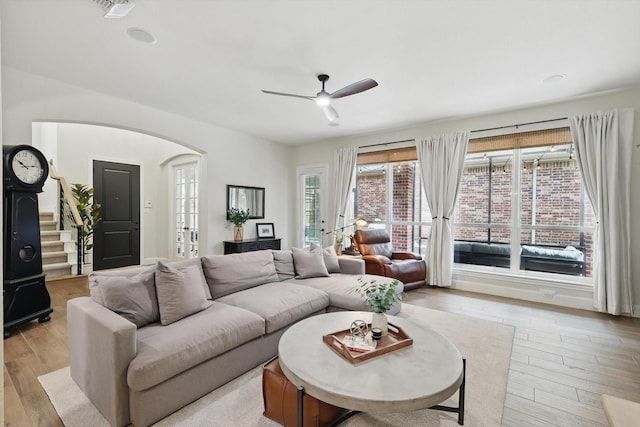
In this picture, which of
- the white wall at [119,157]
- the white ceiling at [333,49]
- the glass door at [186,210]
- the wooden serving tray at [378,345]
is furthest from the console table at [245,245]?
the wooden serving tray at [378,345]

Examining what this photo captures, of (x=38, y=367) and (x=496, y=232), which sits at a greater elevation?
(x=496, y=232)

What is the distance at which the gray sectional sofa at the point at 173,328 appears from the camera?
73.6 inches

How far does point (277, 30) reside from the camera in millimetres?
2592

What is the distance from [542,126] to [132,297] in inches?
205

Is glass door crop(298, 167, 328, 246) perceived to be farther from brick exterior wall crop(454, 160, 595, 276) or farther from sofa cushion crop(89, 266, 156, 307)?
sofa cushion crop(89, 266, 156, 307)

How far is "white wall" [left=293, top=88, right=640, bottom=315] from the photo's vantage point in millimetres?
3742

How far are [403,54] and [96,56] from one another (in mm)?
2944

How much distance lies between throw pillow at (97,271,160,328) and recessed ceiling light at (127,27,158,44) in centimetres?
202

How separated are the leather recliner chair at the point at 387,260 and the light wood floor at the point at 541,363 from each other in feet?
1.95

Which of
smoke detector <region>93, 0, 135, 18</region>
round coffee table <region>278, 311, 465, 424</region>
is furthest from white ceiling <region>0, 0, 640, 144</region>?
round coffee table <region>278, 311, 465, 424</region>

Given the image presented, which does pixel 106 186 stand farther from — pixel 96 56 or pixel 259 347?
pixel 259 347

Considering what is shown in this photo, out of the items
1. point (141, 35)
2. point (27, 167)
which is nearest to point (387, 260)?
point (141, 35)

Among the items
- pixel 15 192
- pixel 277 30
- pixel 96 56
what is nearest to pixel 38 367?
pixel 15 192

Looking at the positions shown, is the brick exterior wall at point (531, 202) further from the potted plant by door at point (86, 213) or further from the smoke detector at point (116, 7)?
the potted plant by door at point (86, 213)
